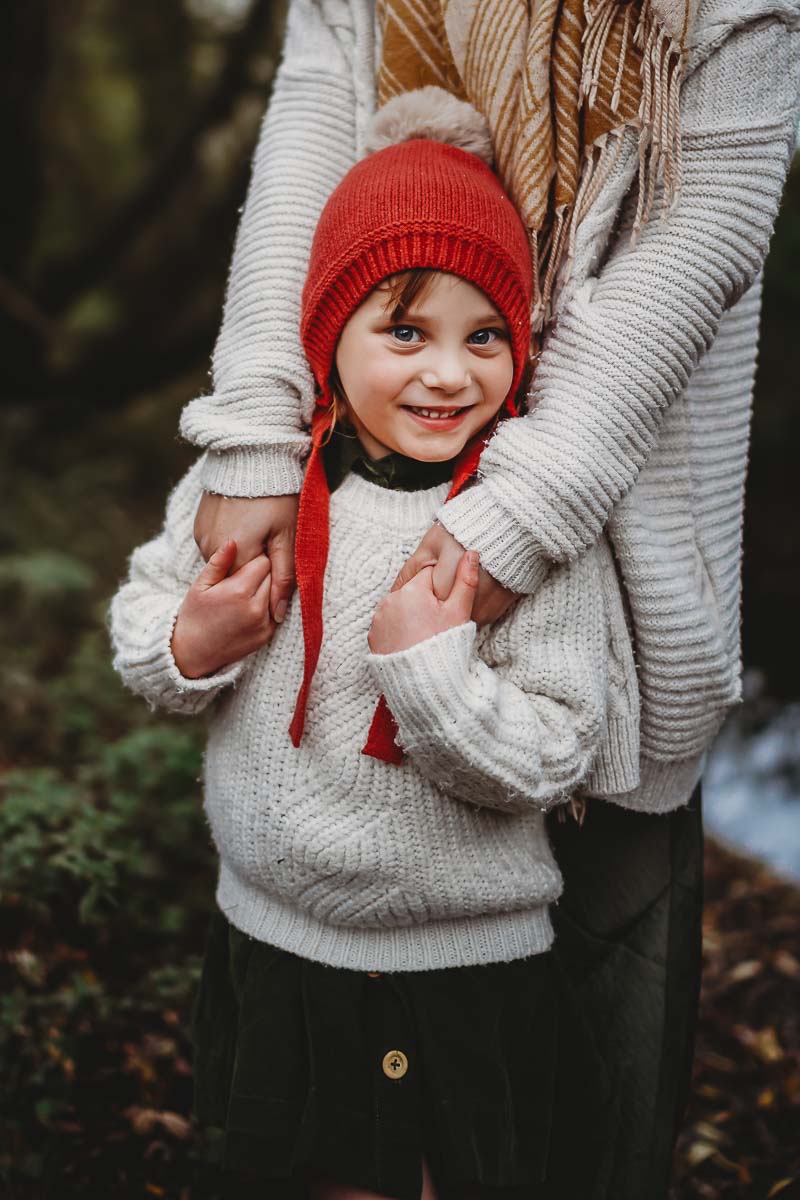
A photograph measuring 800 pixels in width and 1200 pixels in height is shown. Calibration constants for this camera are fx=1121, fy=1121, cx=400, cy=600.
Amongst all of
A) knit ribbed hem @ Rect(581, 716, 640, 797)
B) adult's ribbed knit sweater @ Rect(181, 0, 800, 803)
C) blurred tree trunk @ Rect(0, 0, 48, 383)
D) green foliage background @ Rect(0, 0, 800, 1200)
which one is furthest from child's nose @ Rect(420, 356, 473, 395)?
blurred tree trunk @ Rect(0, 0, 48, 383)

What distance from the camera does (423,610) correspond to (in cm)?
158

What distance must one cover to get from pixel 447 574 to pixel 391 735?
0.85 ft

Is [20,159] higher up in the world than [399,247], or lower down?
higher up

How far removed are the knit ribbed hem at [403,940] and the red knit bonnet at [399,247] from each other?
32 centimetres

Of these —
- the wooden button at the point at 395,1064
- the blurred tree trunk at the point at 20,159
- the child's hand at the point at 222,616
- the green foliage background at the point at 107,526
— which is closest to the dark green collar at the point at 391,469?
the child's hand at the point at 222,616

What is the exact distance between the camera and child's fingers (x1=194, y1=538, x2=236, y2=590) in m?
1.72

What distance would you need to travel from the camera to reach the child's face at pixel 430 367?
164 cm

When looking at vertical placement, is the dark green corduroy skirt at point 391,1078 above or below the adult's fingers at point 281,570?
below

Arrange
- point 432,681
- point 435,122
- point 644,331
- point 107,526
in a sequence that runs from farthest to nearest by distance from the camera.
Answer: point 107,526 → point 435,122 → point 644,331 → point 432,681

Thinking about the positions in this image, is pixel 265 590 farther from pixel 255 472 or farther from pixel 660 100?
pixel 660 100

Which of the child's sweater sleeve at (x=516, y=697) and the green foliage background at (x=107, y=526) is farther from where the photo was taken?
the green foliage background at (x=107, y=526)

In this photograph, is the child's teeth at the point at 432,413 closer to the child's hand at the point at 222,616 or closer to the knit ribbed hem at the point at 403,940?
the child's hand at the point at 222,616

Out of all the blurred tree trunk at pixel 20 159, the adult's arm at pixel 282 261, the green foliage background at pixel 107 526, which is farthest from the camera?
the blurred tree trunk at pixel 20 159

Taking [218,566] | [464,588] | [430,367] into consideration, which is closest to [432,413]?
[430,367]
